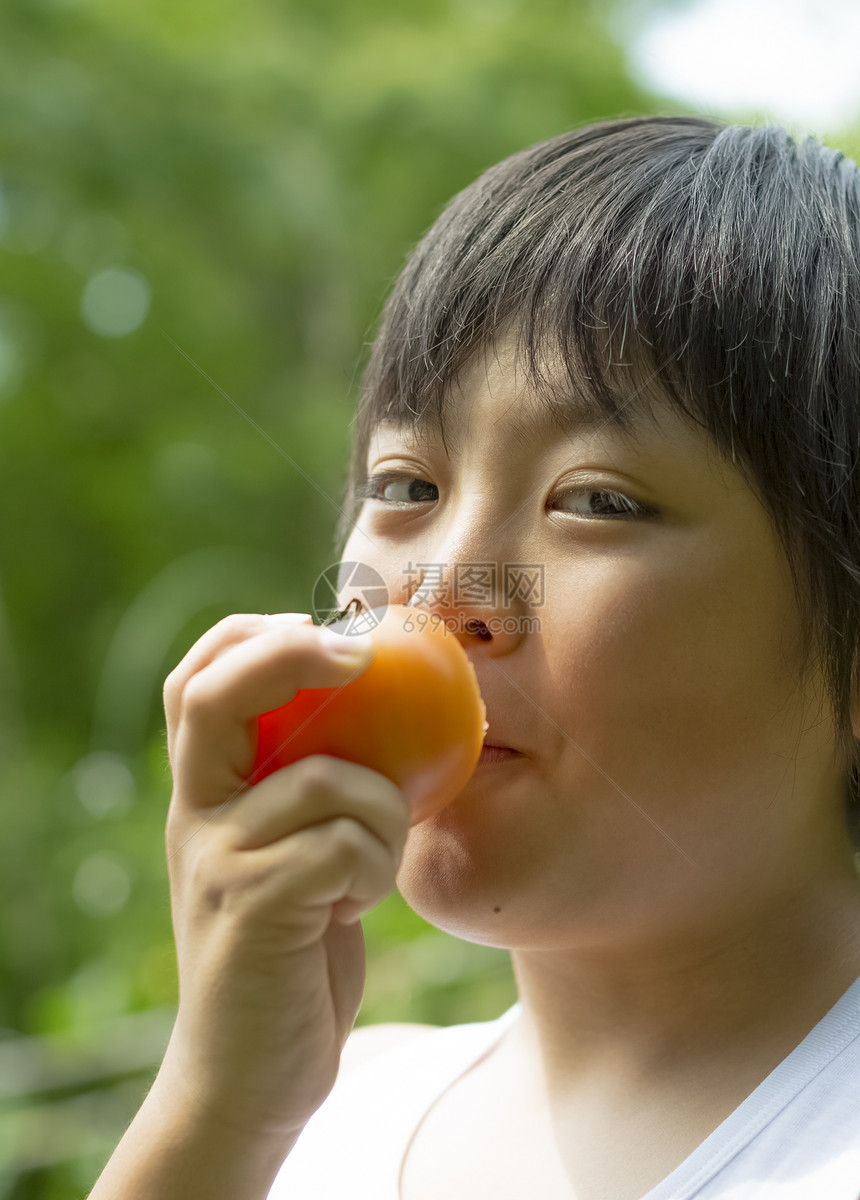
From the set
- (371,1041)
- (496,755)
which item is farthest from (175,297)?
(496,755)

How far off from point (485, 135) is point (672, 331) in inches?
143

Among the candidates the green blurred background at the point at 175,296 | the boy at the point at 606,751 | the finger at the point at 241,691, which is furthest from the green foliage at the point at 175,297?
the finger at the point at 241,691

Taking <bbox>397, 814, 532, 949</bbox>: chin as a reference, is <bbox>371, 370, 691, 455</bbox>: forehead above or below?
above

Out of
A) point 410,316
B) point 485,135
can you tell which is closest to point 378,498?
point 410,316

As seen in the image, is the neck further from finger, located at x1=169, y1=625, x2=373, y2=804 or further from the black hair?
finger, located at x1=169, y1=625, x2=373, y2=804

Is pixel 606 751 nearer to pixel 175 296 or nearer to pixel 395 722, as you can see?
pixel 395 722

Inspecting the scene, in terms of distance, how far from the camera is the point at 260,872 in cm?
72

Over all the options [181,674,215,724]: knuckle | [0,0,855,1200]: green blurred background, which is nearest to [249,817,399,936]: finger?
[181,674,215,724]: knuckle

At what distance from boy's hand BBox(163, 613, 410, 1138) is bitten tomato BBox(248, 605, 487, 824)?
0.05 ft

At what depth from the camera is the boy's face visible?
85 cm

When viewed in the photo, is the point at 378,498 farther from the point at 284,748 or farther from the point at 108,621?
the point at 108,621

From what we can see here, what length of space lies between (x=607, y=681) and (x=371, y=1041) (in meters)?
0.73

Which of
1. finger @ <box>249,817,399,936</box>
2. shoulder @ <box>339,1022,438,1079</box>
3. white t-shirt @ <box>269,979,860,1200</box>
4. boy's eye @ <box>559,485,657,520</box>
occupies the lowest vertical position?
shoulder @ <box>339,1022,438,1079</box>

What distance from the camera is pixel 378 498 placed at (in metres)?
1.05
